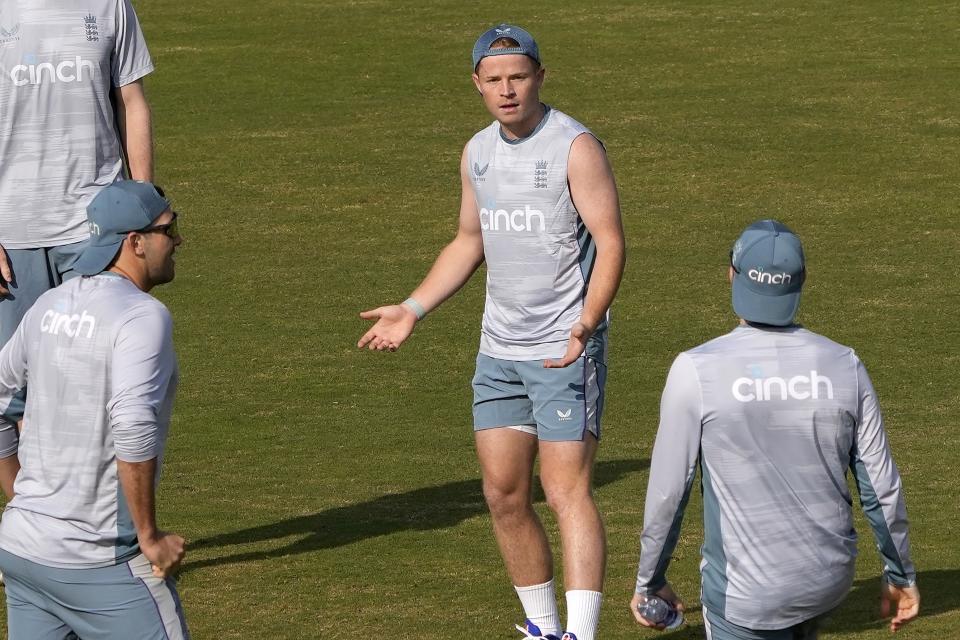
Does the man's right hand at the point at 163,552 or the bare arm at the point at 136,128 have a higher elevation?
the bare arm at the point at 136,128

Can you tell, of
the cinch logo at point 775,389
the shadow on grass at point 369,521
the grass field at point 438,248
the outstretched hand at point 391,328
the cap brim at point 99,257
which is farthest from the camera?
the shadow on grass at point 369,521

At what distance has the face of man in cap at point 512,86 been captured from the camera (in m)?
6.53

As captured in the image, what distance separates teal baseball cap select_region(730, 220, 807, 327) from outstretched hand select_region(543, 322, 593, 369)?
4.98 ft

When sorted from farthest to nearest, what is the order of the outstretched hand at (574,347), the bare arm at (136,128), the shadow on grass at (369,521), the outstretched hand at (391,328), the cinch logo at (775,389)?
the shadow on grass at (369,521)
the bare arm at (136,128)
the outstretched hand at (391,328)
the outstretched hand at (574,347)
the cinch logo at (775,389)

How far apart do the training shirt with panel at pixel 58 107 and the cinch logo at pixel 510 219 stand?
1638 mm

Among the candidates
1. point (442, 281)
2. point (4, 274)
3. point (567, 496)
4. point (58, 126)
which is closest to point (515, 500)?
point (567, 496)

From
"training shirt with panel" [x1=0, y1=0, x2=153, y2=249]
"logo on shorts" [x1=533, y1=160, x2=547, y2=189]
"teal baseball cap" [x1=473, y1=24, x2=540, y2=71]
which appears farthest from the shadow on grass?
"teal baseball cap" [x1=473, y1=24, x2=540, y2=71]

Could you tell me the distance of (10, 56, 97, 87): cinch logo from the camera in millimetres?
7184

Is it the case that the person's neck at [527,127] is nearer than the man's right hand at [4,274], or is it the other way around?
the person's neck at [527,127]

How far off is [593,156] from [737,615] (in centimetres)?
220

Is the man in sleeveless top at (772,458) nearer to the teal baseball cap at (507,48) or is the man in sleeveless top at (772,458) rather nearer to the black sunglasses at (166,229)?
the black sunglasses at (166,229)

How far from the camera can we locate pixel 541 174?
655 cm

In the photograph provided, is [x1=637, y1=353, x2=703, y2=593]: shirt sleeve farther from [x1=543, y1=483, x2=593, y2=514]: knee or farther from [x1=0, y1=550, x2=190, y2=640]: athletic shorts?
[x1=543, y1=483, x2=593, y2=514]: knee

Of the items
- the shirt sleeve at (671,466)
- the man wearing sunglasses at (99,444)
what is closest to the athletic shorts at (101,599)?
the man wearing sunglasses at (99,444)
